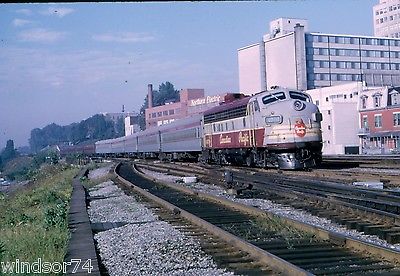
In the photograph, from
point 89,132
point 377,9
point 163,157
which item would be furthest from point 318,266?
point 89,132

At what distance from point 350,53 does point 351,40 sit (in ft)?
7.46

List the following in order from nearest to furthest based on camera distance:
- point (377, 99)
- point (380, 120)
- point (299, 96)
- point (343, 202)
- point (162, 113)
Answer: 1. point (343, 202)
2. point (299, 96)
3. point (380, 120)
4. point (377, 99)
5. point (162, 113)

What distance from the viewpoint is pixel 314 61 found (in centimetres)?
9181

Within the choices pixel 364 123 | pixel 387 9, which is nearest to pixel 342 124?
pixel 364 123

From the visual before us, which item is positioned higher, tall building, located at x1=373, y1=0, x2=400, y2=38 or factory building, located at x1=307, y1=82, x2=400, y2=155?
tall building, located at x1=373, y1=0, x2=400, y2=38

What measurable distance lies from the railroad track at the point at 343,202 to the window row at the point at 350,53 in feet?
258

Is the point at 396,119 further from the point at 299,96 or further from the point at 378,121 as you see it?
the point at 299,96

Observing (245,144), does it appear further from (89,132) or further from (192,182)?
(89,132)

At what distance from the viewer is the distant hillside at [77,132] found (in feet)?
520

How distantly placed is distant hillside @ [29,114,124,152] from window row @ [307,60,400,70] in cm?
7740

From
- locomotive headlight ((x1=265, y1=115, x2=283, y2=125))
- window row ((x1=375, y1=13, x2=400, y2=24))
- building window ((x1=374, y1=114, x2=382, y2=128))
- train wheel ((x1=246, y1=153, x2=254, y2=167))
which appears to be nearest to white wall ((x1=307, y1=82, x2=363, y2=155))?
building window ((x1=374, y1=114, x2=382, y2=128))

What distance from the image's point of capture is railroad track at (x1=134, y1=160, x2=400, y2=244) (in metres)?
8.94

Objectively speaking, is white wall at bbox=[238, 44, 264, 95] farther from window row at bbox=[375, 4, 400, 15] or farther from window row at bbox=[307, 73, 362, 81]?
window row at bbox=[375, 4, 400, 15]

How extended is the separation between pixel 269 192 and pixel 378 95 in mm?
44388
